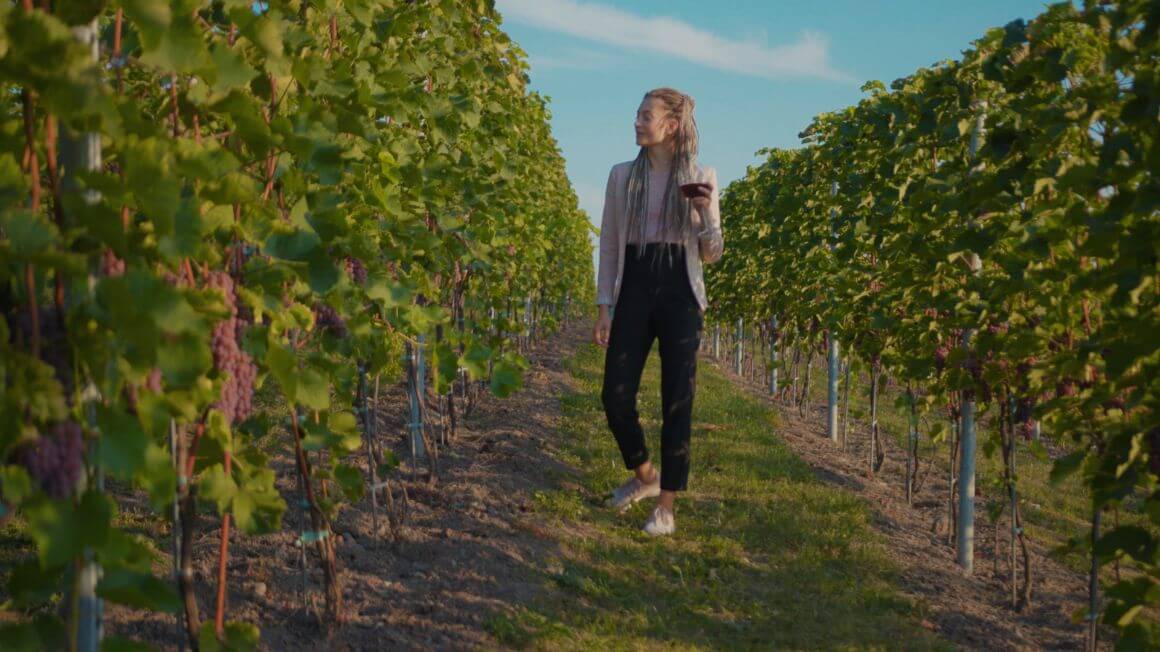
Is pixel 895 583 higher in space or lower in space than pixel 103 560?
lower

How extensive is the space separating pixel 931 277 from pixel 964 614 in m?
1.63

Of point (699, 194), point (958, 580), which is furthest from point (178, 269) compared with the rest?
point (958, 580)

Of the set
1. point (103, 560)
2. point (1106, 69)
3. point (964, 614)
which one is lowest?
point (964, 614)

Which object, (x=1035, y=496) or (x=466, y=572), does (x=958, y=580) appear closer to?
(x=466, y=572)

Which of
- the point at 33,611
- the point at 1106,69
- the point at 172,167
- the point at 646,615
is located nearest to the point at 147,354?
the point at 172,167

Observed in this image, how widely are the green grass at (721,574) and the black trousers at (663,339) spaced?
0.50 metres

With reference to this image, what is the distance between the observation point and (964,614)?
14.1ft

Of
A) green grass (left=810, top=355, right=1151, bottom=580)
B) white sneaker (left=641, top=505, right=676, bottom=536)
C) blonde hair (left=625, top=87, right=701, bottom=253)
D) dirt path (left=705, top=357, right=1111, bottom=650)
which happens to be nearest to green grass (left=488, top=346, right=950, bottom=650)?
white sneaker (left=641, top=505, right=676, bottom=536)

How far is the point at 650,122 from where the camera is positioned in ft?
15.3

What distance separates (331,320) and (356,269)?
310 millimetres

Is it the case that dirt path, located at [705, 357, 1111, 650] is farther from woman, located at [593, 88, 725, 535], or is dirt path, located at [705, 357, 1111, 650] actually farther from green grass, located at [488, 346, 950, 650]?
woman, located at [593, 88, 725, 535]

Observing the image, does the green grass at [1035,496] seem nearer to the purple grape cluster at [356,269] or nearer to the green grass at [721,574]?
the green grass at [721,574]

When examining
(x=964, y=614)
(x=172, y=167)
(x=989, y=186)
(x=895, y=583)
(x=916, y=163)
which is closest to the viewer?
(x=172, y=167)

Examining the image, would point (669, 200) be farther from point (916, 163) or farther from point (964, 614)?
point (964, 614)
